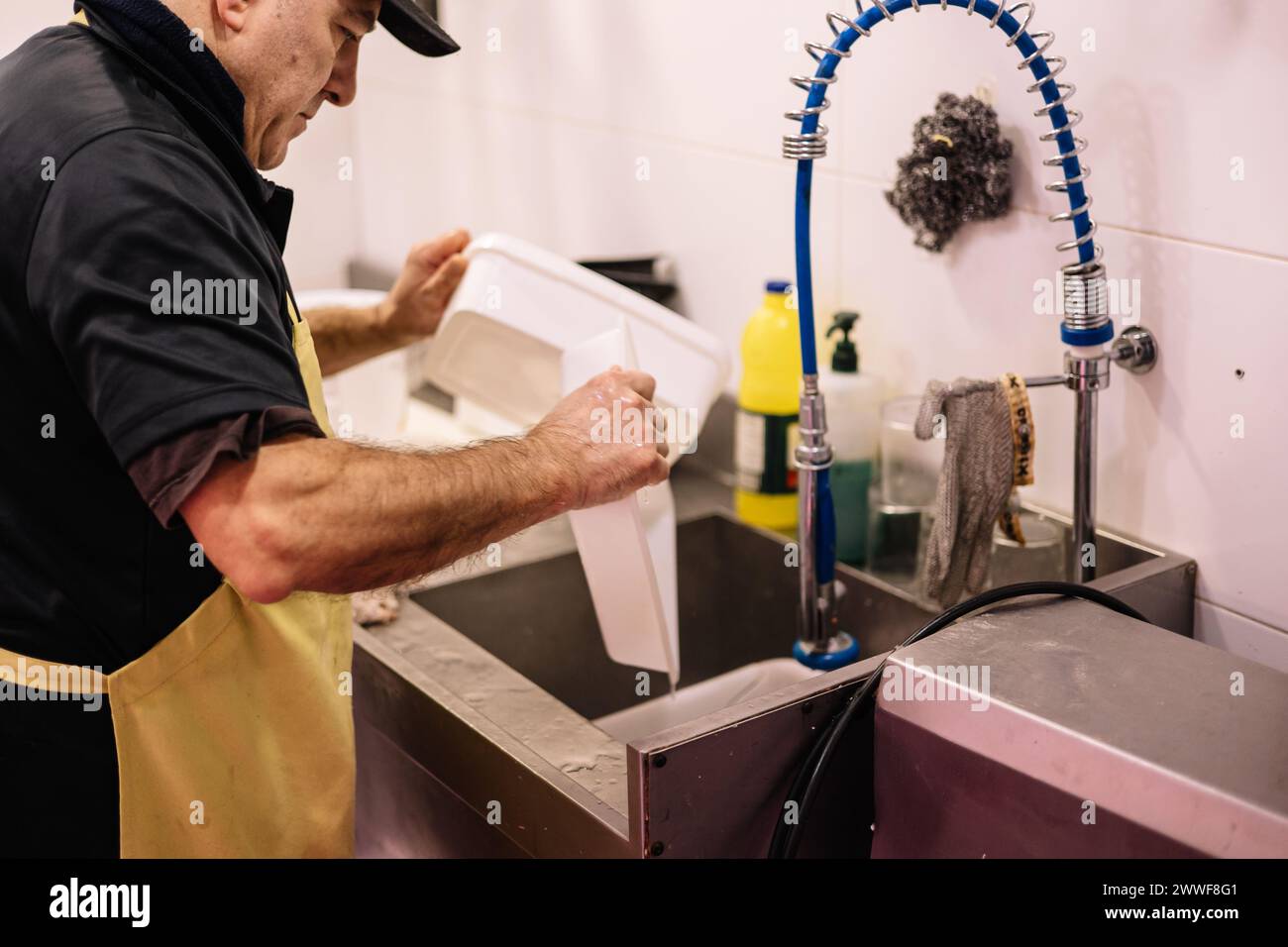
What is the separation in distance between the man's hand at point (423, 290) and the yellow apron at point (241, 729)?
382 millimetres

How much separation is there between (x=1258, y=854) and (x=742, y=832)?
1.22ft

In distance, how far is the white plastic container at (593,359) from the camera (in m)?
1.33

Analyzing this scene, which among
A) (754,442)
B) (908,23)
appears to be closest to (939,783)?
(754,442)

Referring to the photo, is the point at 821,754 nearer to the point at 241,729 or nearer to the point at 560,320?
the point at 241,729

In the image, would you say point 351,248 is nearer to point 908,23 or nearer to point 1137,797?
point 908,23

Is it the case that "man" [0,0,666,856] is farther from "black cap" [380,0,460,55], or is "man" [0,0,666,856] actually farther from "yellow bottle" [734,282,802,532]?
"yellow bottle" [734,282,802,532]

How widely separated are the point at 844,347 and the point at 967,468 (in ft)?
1.16

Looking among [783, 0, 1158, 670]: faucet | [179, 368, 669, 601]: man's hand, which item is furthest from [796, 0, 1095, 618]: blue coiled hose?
[179, 368, 669, 601]: man's hand

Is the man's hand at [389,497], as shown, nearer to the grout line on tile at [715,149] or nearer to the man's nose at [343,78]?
the man's nose at [343,78]

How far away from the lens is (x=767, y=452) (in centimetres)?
168

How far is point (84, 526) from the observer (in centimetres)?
106

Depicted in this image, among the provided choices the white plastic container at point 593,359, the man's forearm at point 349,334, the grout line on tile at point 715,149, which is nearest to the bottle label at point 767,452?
the white plastic container at point 593,359

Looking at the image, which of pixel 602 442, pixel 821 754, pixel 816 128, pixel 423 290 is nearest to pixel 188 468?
pixel 602 442

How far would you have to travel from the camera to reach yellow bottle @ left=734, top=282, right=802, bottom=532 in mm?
1646
